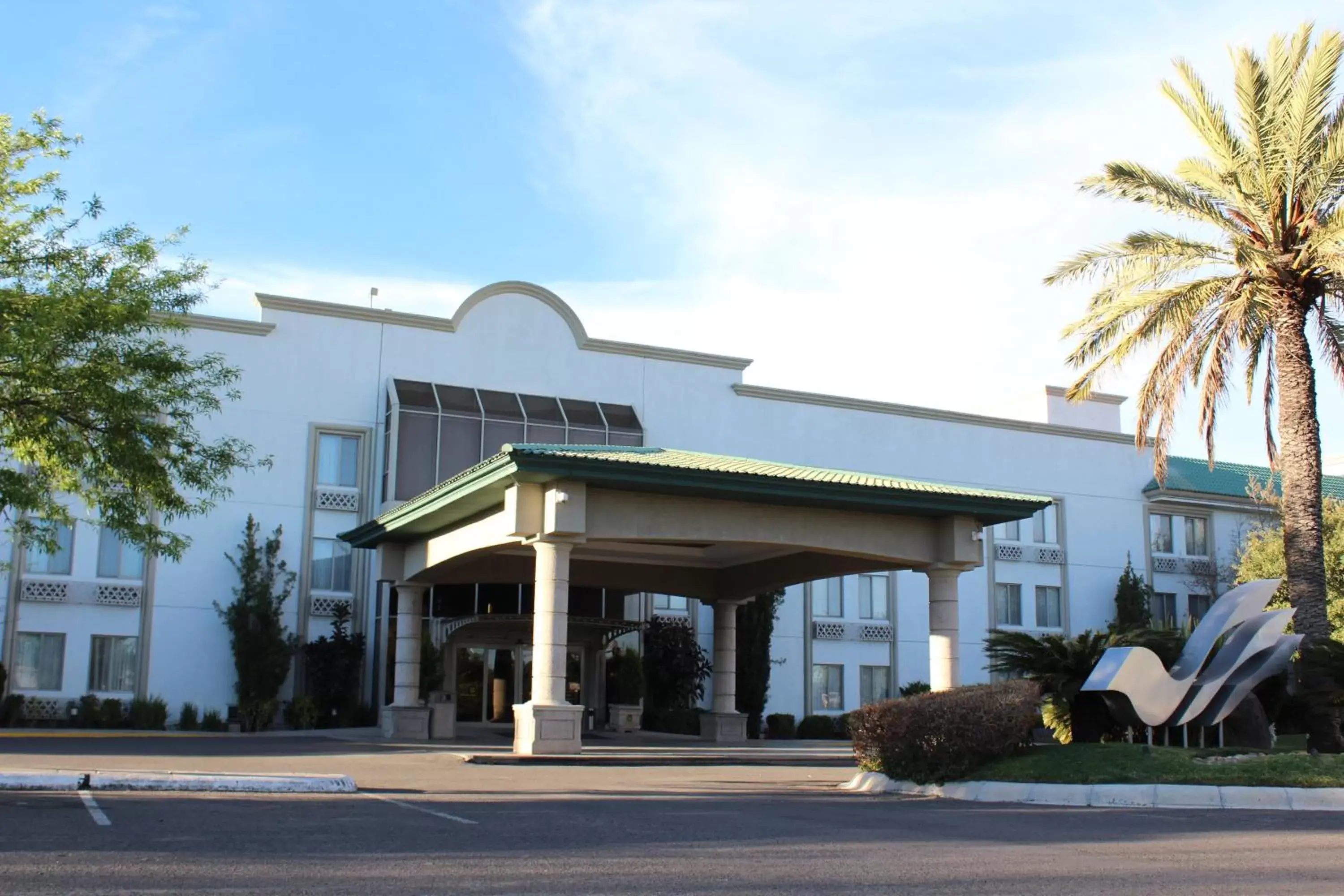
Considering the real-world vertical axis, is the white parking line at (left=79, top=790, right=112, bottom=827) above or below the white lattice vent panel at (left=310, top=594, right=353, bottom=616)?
below

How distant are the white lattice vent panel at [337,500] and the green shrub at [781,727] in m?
13.1

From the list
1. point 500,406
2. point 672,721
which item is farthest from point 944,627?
point 500,406

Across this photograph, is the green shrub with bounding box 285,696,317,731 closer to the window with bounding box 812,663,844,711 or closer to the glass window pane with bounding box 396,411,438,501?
the glass window pane with bounding box 396,411,438,501

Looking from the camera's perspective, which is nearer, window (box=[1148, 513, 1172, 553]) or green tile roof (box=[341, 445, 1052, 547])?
green tile roof (box=[341, 445, 1052, 547])

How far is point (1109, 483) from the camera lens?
151 ft

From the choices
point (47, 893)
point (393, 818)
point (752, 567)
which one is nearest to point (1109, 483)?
point (752, 567)

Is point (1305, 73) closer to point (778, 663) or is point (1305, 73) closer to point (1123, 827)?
point (1123, 827)

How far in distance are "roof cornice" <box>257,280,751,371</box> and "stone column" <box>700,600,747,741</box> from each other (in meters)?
10.1

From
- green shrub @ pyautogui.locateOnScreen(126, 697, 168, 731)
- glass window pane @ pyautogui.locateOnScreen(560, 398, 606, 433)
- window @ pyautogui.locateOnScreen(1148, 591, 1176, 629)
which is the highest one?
glass window pane @ pyautogui.locateOnScreen(560, 398, 606, 433)

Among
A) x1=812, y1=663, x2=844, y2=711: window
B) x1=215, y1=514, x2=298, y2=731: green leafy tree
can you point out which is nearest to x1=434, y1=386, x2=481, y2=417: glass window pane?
x1=215, y1=514, x2=298, y2=731: green leafy tree

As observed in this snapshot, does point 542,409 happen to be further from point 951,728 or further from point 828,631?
point 951,728

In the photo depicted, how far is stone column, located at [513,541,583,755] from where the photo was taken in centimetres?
2106

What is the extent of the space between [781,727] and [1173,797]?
22915 millimetres

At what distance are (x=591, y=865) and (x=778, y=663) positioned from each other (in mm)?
30683
